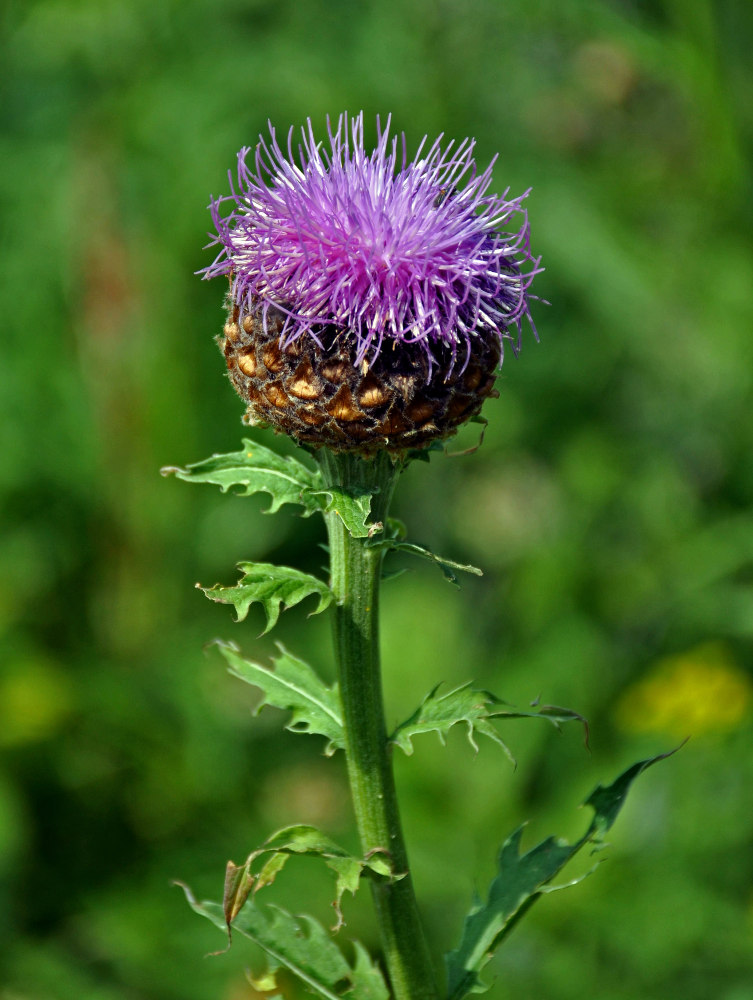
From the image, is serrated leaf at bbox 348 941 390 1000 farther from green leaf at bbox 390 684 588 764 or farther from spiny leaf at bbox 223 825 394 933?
green leaf at bbox 390 684 588 764

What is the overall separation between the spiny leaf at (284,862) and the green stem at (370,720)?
116mm

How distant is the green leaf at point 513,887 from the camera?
1785mm

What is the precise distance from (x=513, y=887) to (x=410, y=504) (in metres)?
3.15

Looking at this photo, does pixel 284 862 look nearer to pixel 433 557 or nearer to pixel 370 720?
pixel 370 720

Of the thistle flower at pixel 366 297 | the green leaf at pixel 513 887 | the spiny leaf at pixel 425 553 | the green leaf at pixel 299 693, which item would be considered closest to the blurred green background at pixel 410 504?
the green leaf at pixel 513 887

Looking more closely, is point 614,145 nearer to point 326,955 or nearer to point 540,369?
point 540,369

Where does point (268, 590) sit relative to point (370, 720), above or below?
above

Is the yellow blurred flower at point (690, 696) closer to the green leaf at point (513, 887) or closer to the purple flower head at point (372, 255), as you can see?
the green leaf at point (513, 887)

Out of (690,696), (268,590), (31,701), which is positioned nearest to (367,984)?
(268,590)

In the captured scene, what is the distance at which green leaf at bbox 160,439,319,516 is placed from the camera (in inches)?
70.4

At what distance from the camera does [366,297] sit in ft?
5.37

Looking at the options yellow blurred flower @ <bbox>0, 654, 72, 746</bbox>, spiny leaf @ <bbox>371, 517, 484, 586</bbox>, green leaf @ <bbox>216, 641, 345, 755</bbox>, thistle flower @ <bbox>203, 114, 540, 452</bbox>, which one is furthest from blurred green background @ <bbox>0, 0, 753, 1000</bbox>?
thistle flower @ <bbox>203, 114, 540, 452</bbox>

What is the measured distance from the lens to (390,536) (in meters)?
1.90

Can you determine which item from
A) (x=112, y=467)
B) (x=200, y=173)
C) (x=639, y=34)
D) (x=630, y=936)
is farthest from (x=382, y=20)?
(x=630, y=936)
